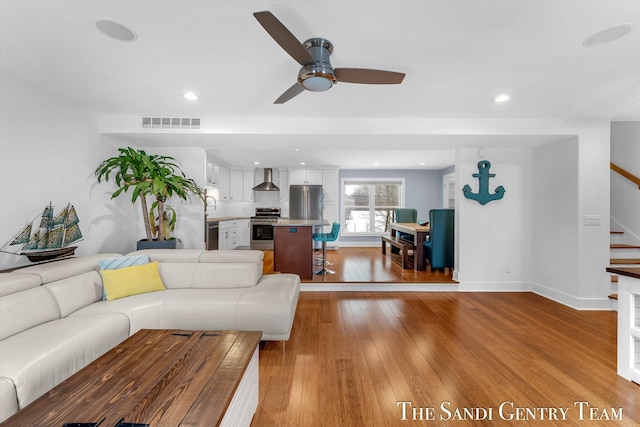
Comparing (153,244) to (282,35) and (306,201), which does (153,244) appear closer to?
(282,35)

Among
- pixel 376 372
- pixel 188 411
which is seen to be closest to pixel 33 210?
pixel 188 411

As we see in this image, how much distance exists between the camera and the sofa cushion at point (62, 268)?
2.10 m

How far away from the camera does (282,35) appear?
1396 millimetres

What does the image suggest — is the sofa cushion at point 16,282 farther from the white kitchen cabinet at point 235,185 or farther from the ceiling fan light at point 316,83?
the white kitchen cabinet at point 235,185

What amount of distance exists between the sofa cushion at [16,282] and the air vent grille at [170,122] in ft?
6.64

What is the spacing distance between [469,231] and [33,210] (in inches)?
207

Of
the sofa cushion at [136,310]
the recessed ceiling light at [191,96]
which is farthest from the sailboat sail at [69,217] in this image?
the recessed ceiling light at [191,96]

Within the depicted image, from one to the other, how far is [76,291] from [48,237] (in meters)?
0.63

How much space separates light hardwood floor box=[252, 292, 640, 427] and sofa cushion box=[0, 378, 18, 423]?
3.85ft

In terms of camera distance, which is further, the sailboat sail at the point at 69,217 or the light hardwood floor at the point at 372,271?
the light hardwood floor at the point at 372,271

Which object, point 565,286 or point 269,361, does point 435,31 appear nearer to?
point 269,361

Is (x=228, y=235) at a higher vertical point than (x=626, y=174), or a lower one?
lower

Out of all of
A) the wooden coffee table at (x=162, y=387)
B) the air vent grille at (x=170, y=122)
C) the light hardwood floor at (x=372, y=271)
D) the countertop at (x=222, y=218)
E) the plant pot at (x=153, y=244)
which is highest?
the air vent grille at (x=170, y=122)

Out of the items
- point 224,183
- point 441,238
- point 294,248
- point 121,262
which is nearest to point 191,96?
point 121,262
